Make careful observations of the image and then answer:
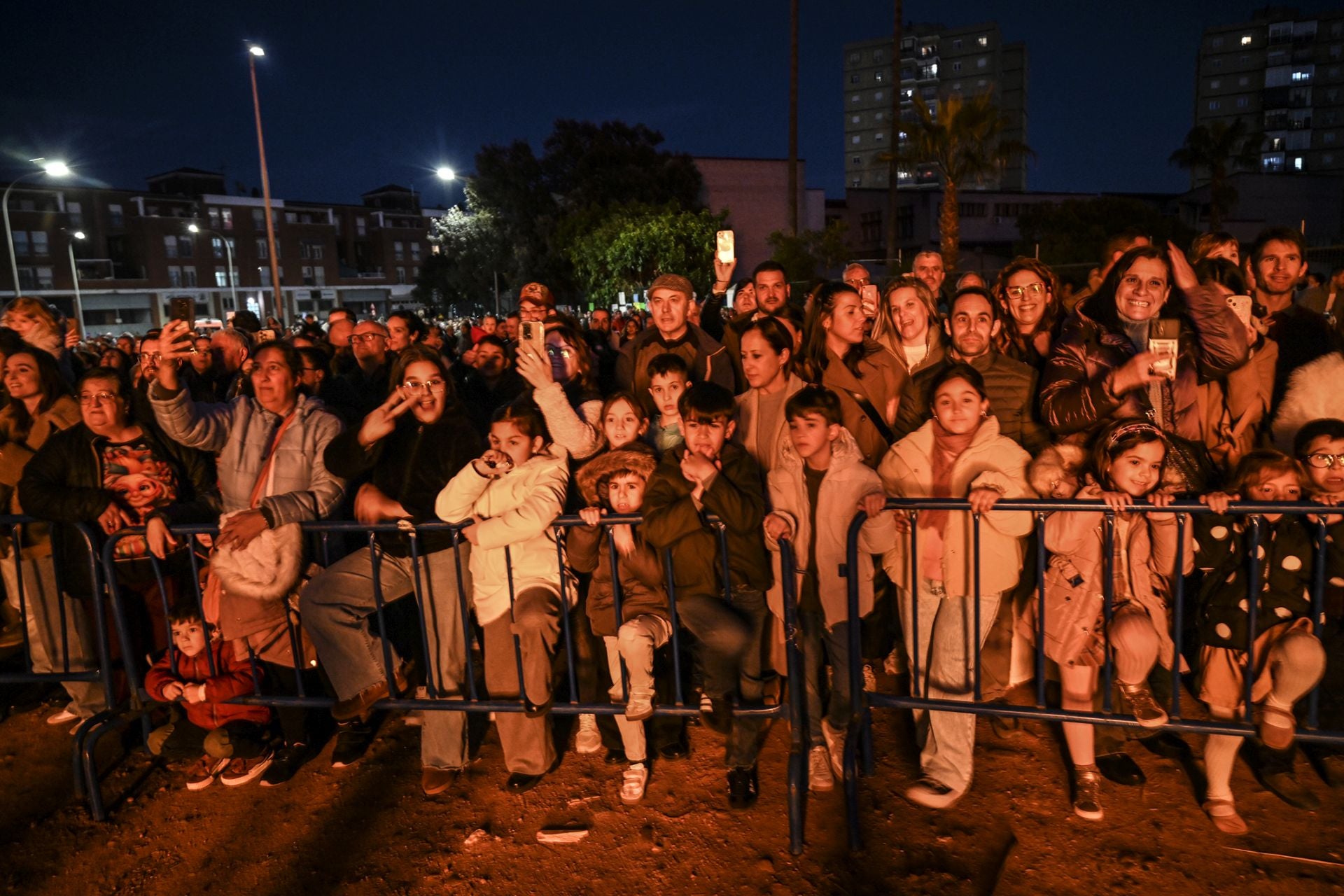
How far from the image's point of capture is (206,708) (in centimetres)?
403

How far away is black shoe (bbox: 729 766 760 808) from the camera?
3.58m

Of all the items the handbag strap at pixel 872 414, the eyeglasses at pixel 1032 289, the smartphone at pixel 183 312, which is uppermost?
the smartphone at pixel 183 312

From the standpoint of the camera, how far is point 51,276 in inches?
2655

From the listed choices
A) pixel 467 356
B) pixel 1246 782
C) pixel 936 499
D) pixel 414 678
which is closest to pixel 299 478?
pixel 414 678

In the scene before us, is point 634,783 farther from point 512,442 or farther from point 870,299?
point 870,299

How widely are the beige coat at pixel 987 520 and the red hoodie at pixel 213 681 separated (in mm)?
3465

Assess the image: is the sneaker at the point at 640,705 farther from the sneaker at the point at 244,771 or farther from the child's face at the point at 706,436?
the sneaker at the point at 244,771

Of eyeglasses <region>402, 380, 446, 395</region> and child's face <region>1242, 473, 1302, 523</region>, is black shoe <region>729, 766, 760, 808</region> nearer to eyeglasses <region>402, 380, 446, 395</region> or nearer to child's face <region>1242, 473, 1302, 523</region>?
eyeglasses <region>402, 380, 446, 395</region>

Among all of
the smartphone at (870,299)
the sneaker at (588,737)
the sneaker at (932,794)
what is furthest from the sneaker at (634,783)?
the smartphone at (870,299)

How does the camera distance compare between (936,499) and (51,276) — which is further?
(51,276)

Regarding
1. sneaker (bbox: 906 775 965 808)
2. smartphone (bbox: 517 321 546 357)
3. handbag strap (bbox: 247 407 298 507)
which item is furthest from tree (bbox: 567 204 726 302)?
sneaker (bbox: 906 775 965 808)

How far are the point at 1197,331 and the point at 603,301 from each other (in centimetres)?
2432

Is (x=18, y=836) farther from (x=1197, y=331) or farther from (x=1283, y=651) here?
(x=1197, y=331)

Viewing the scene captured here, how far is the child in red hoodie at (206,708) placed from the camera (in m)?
3.99
